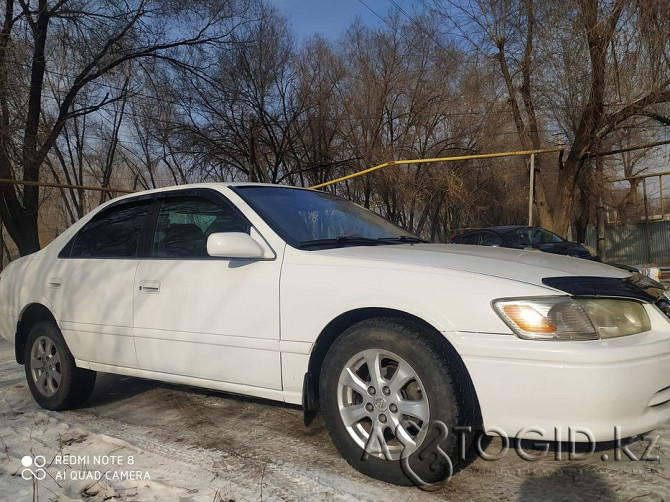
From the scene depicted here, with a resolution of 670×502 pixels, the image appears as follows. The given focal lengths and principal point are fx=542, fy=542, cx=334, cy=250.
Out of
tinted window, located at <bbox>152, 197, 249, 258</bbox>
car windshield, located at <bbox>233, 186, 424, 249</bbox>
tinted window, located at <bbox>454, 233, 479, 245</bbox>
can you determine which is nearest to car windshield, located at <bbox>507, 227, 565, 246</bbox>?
tinted window, located at <bbox>454, 233, 479, 245</bbox>

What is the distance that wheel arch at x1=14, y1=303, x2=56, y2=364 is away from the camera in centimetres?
450

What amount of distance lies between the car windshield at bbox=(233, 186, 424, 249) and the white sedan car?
2 centimetres

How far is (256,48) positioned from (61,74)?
827cm

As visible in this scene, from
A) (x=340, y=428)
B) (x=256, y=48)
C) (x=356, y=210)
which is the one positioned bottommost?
(x=340, y=428)

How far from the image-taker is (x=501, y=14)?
15000mm

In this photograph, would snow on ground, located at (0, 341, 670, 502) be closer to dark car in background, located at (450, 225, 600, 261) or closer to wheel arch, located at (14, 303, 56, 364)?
wheel arch, located at (14, 303, 56, 364)

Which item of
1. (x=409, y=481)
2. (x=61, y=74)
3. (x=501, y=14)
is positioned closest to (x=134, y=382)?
(x=409, y=481)

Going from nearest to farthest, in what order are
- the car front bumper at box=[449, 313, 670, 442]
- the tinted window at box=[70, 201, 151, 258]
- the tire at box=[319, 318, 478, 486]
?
the car front bumper at box=[449, 313, 670, 442] → the tire at box=[319, 318, 478, 486] → the tinted window at box=[70, 201, 151, 258]

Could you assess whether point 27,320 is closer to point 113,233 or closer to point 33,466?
point 113,233

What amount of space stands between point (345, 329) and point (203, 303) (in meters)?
1.01

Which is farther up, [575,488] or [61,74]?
[61,74]

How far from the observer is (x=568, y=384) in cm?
235

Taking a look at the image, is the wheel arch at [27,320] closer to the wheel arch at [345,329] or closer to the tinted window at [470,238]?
the wheel arch at [345,329]

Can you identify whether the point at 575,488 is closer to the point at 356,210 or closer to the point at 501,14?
the point at 356,210
